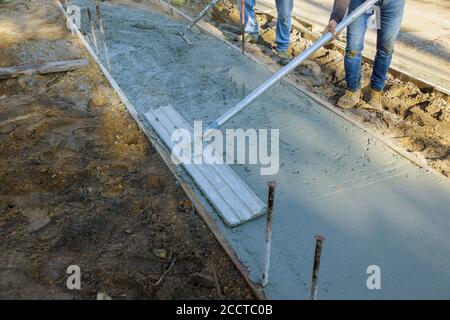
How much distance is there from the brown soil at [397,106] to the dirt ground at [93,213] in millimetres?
2327

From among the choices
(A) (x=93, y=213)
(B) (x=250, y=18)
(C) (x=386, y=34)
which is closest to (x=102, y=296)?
(A) (x=93, y=213)

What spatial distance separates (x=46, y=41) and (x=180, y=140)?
368 centimetres

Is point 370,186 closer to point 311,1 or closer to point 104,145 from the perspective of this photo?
point 104,145

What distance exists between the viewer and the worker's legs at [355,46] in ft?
13.1

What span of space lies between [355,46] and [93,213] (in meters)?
3.19

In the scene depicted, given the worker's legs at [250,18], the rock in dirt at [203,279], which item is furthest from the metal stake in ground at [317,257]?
the worker's legs at [250,18]

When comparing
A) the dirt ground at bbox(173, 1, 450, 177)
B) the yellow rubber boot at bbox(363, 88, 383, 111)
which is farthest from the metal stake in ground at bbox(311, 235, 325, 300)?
the yellow rubber boot at bbox(363, 88, 383, 111)

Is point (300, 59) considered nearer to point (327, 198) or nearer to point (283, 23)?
point (327, 198)

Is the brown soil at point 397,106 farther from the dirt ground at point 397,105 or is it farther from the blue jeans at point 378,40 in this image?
the blue jeans at point 378,40

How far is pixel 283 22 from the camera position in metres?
5.72

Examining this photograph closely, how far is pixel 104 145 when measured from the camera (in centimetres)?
357

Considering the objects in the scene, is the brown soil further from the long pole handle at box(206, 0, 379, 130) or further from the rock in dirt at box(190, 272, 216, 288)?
the rock in dirt at box(190, 272, 216, 288)

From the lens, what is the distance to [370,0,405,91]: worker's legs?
3.80 m
